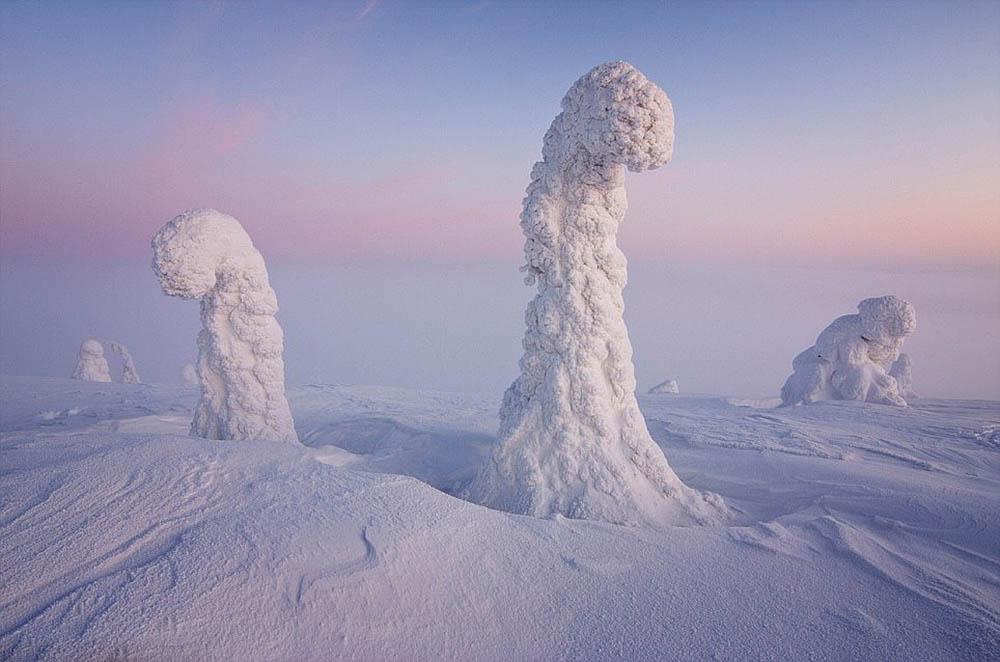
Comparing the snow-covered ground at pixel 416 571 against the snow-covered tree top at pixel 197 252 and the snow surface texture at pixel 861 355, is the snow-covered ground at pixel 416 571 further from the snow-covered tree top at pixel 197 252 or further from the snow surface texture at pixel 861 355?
the snow surface texture at pixel 861 355

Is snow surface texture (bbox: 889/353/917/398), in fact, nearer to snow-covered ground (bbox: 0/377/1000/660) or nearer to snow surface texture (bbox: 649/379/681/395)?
snow surface texture (bbox: 649/379/681/395)

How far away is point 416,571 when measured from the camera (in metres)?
2.44

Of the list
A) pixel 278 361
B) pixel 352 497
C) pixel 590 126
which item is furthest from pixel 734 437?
pixel 278 361

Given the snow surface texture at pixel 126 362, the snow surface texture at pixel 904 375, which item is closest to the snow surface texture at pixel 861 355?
the snow surface texture at pixel 904 375

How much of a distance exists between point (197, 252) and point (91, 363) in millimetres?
16020

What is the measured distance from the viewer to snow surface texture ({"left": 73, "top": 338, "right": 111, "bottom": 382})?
647 inches

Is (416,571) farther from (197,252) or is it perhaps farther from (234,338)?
(197,252)

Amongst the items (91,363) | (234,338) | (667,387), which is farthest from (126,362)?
(667,387)

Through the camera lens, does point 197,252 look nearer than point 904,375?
Yes

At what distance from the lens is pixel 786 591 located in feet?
8.56

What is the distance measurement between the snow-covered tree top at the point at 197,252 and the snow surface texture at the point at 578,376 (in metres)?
3.51

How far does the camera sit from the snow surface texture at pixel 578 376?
3.99 metres

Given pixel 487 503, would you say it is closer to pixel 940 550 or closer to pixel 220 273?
pixel 940 550

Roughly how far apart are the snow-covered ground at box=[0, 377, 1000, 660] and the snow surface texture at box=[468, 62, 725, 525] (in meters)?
0.78
